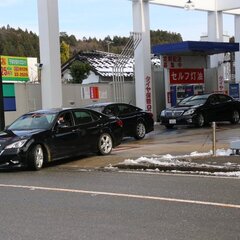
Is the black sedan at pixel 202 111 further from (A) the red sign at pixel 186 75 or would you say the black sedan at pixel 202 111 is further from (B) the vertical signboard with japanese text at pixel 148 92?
(A) the red sign at pixel 186 75

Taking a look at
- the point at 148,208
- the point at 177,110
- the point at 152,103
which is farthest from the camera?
the point at 152,103

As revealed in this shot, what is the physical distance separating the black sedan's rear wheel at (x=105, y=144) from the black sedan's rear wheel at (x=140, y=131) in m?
4.22

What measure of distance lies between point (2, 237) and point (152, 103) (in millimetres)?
21487

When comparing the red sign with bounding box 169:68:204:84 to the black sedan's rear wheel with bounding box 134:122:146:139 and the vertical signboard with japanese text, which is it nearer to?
the vertical signboard with japanese text

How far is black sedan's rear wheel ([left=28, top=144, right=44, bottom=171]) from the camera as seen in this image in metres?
11.9

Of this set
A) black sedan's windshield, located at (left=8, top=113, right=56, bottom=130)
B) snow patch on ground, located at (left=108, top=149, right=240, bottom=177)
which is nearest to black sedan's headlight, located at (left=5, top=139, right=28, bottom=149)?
black sedan's windshield, located at (left=8, top=113, right=56, bottom=130)

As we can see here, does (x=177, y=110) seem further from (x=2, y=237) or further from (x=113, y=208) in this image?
(x=2, y=237)

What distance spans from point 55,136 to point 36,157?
0.81 meters

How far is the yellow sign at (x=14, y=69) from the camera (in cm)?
4712

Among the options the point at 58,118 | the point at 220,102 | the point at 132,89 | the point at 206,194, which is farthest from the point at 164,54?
the point at 206,194

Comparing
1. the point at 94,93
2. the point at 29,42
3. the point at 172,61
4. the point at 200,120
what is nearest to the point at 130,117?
the point at 200,120

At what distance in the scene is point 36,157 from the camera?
39.6 feet

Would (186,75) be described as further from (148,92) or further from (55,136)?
(55,136)

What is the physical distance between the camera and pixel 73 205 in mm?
7867
